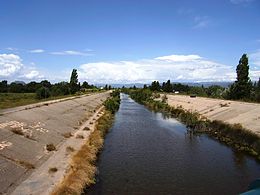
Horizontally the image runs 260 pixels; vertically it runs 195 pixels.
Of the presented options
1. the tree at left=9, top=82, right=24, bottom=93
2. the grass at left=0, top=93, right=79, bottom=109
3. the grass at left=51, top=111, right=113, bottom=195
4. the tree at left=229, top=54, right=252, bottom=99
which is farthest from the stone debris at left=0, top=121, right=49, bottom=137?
the tree at left=9, top=82, right=24, bottom=93

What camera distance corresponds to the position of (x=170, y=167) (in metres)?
23.0

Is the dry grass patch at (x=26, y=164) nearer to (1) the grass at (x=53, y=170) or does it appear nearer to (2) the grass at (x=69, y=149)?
(1) the grass at (x=53, y=170)

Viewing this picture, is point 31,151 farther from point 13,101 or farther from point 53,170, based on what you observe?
point 13,101

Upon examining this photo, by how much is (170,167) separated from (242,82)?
158 ft

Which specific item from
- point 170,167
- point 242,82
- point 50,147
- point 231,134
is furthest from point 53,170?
point 242,82

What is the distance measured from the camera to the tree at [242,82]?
64750mm

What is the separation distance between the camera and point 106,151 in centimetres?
2756

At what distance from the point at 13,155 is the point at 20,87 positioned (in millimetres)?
124163

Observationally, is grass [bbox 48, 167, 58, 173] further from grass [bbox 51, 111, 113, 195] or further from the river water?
the river water

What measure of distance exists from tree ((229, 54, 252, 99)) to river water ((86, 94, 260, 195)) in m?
33.0

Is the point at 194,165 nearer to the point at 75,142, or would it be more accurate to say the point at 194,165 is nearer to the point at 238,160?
the point at 238,160

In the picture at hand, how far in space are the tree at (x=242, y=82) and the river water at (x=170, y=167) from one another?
1300 inches

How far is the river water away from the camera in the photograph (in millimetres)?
18312

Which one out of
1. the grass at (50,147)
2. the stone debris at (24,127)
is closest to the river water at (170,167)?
the grass at (50,147)
